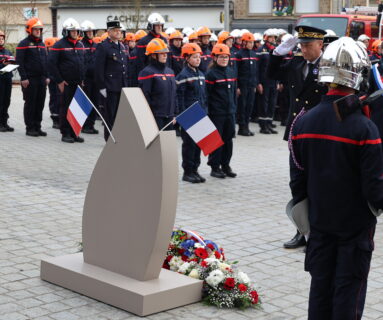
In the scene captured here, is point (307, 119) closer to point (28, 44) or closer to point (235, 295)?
point (235, 295)

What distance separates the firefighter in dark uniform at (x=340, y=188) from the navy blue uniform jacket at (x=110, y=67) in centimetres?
1019

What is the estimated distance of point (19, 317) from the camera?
19.7 ft

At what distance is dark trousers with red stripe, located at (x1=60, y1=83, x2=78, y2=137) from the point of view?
50.6 feet

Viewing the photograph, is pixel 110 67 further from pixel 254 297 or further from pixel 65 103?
pixel 254 297

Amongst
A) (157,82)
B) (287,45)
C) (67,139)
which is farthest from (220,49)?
(67,139)

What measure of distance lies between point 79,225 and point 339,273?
4.77 metres

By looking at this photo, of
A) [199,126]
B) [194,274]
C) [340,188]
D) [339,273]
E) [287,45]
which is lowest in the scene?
[194,274]

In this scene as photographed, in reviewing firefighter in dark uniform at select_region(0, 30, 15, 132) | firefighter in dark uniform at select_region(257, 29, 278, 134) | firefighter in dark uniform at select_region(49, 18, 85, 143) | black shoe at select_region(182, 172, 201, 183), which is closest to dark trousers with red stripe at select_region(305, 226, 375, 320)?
black shoe at select_region(182, 172, 201, 183)

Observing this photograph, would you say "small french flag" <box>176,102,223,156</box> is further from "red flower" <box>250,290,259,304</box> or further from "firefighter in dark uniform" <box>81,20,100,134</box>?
"firefighter in dark uniform" <box>81,20,100,134</box>

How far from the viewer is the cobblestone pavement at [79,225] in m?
6.32

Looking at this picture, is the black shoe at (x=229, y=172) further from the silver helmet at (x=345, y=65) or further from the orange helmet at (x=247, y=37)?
the silver helmet at (x=345, y=65)

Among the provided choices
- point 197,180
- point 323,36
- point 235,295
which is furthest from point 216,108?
point 235,295

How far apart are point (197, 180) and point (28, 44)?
18.3ft

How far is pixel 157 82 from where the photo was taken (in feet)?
38.9
